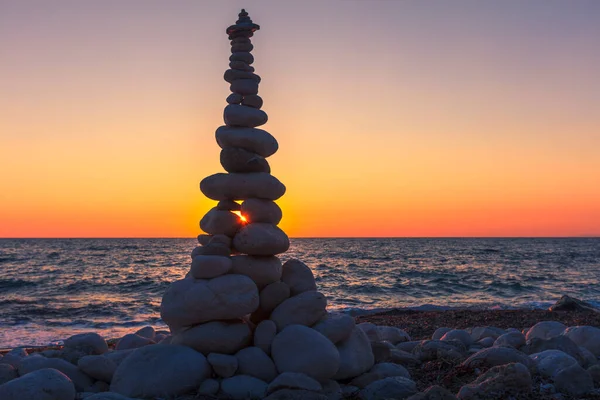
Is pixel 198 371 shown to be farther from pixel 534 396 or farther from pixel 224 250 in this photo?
pixel 534 396

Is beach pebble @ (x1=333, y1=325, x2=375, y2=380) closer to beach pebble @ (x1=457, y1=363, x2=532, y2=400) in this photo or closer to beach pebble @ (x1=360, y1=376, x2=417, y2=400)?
beach pebble @ (x1=360, y1=376, x2=417, y2=400)

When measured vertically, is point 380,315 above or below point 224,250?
below

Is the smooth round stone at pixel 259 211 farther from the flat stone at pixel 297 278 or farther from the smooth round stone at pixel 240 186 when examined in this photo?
the flat stone at pixel 297 278

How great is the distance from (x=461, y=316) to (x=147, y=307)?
38.9 ft

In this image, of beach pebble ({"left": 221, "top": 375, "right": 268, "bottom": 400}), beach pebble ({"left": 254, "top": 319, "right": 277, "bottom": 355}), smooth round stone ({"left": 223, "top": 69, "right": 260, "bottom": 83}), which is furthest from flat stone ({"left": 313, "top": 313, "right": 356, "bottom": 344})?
smooth round stone ({"left": 223, "top": 69, "right": 260, "bottom": 83})

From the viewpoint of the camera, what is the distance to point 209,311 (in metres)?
7.93

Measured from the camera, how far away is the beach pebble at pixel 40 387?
661cm

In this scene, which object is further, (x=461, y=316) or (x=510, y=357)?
(x=461, y=316)

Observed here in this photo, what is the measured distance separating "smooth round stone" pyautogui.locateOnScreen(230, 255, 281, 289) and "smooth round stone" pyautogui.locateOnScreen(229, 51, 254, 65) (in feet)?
10.7

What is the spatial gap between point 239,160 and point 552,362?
551 cm

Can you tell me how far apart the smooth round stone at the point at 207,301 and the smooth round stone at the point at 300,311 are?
19.3 inches

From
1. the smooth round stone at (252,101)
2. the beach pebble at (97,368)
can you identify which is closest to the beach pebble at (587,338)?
the smooth round stone at (252,101)

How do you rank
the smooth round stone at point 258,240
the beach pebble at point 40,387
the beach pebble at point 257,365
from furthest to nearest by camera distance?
the smooth round stone at point 258,240, the beach pebble at point 257,365, the beach pebble at point 40,387

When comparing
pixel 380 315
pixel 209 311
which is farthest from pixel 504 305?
pixel 209 311
